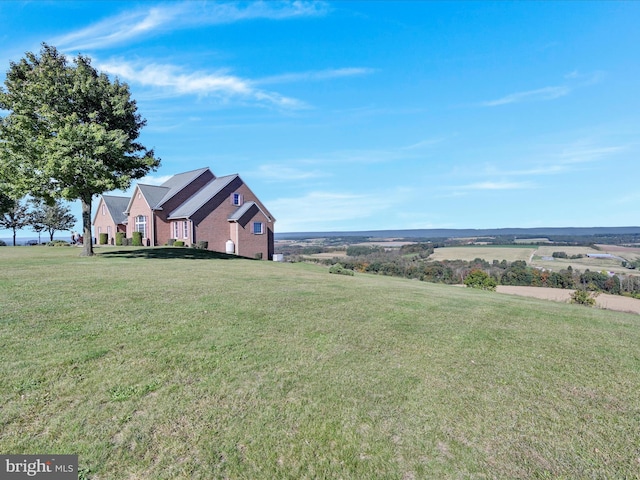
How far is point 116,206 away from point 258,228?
2351cm

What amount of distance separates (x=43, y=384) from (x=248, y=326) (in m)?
4.21

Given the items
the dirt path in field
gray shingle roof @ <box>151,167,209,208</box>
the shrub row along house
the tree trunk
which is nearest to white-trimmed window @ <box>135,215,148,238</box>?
the shrub row along house

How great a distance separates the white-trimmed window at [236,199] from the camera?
40375 millimetres

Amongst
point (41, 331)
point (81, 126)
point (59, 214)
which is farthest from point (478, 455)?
point (59, 214)

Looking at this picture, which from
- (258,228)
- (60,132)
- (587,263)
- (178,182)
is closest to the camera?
(60,132)

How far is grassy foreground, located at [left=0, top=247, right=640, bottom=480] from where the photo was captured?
173 inches

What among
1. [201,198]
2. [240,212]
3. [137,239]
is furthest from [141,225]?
[240,212]

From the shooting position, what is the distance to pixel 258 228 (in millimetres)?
40719

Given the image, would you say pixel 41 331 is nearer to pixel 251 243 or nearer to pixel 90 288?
pixel 90 288

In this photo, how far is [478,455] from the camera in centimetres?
461

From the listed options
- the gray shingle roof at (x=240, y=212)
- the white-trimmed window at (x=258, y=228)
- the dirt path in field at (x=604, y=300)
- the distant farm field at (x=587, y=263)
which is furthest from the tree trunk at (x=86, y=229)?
the distant farm field at (x=587, y=263)

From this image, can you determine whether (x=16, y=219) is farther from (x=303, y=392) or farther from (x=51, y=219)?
(x=303, y=392)

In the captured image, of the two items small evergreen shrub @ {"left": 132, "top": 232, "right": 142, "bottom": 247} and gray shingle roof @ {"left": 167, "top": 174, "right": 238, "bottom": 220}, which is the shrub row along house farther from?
small evergreen shrub @ {"left": 132, "top": 232, "right": 142, "bottom": 247}

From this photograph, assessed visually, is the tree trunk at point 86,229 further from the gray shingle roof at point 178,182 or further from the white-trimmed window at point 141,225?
the white-trimmed window at point 141,225
